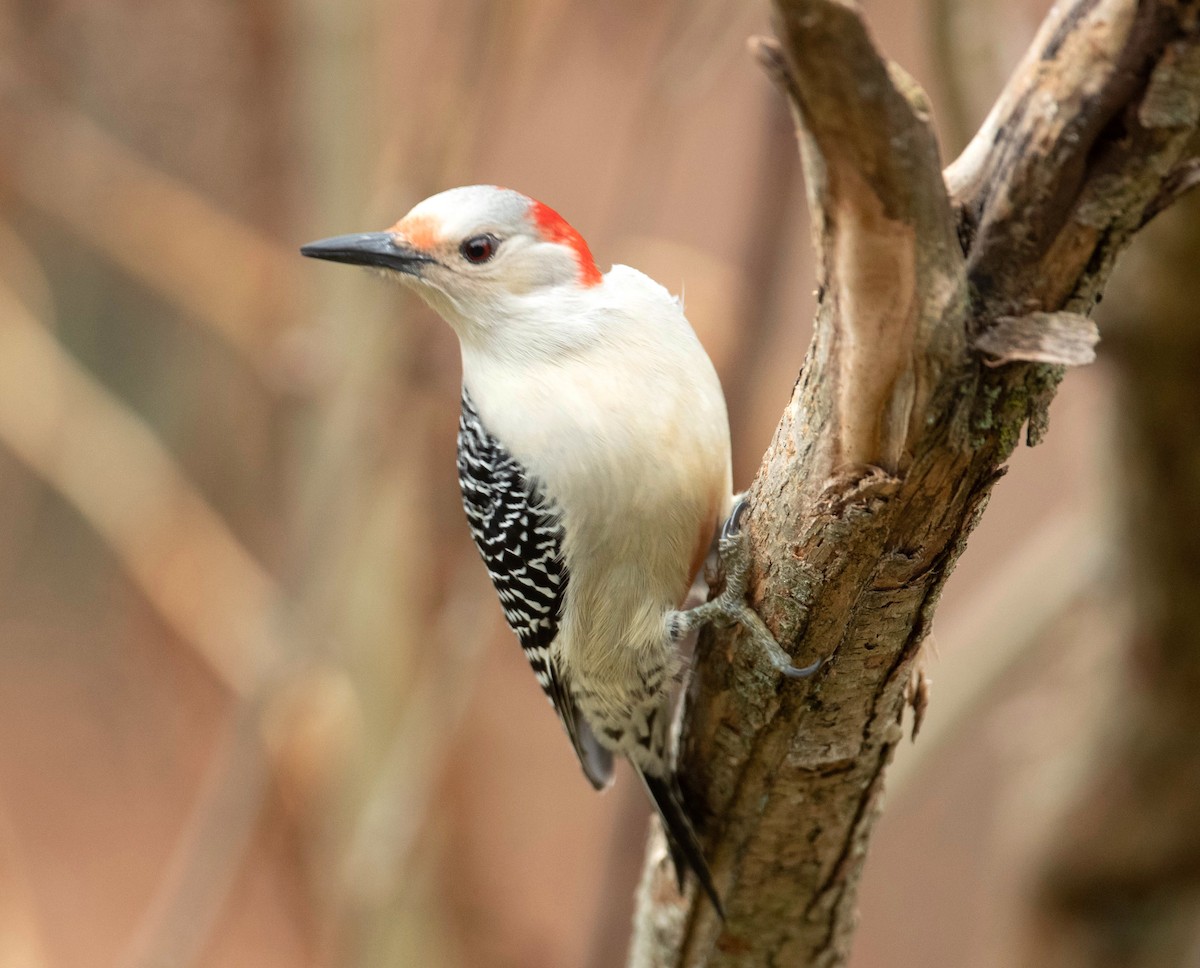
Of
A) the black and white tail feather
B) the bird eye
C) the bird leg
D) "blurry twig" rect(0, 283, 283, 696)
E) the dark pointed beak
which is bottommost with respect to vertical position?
"blurry twig" rect(0, 283, 283, 696)

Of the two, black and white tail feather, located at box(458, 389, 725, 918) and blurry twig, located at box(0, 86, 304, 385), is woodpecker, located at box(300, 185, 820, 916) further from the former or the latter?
blurry twig, located at box(0, 86, 304, 385)

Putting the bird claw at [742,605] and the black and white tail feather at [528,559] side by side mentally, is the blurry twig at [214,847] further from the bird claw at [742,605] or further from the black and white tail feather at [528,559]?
the bird claw at [742,605]

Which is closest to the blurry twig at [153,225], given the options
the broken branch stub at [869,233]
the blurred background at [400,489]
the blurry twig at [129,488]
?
the blurred background at [400,489]

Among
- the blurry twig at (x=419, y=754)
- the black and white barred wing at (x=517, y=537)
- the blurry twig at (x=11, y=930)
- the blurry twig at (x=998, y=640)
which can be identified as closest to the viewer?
the black and white barred wing at (x=517, y=537)

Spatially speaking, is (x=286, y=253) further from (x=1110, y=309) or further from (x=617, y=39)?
(x=1110, y=309)

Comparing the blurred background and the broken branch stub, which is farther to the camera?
the blurred background

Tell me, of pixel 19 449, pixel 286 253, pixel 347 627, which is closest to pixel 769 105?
pixel 286 253

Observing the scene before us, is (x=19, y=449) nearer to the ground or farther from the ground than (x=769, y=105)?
nearer to the ground

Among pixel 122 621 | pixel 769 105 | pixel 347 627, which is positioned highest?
pixel 769 105

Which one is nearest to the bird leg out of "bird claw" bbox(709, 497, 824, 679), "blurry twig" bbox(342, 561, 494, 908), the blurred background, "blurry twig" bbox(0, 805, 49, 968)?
"bird claw" bbox(709, 497, 824, 679)
